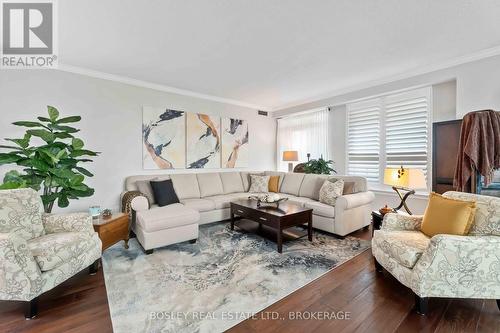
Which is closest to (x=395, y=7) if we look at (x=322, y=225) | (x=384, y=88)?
(x=384, y=88)

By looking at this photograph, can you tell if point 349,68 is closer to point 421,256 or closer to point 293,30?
point 293,30

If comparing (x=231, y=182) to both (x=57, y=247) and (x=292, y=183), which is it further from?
(x=57, y=247)

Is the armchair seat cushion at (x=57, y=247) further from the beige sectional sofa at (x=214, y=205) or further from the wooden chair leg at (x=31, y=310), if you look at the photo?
the beige sectional sofa at (x=214, y=205)

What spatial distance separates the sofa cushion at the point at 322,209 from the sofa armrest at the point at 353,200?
109 millimetres

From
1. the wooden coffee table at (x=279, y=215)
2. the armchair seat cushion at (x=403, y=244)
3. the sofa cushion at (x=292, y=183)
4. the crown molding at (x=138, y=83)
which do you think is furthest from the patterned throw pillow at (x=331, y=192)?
the crown molding at (x=138, y=83)

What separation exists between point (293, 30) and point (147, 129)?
9.81ft

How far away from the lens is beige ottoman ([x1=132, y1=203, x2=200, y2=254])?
2811 millimetres

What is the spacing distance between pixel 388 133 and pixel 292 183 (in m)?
1.95

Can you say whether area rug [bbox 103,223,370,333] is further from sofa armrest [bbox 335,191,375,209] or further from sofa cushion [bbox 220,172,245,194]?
sofa cushion [bbox 220,172,245,194]

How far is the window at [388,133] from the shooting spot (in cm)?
360

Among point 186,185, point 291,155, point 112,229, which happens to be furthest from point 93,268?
point 291,155

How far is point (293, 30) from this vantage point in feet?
7.91

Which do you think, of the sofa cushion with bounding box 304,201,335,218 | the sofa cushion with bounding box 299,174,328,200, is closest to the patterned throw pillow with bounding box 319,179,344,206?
the sofa cushion with bounding box 304,201,335,218

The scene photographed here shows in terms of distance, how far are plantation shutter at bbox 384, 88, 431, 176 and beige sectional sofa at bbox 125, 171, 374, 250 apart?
0.80 m
